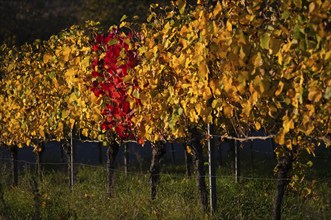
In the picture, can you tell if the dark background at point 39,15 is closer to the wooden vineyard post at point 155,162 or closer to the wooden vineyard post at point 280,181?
the wooden vineyard post at point 155,162

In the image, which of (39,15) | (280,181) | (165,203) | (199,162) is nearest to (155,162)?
(199,162)

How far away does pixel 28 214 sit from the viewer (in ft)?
32.0

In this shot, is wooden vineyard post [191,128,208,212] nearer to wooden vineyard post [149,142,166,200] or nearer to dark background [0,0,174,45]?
wooden vineyard post [149,142,166,200]

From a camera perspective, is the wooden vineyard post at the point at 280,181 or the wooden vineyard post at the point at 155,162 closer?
the wooden vineyard post at the point at 280,181

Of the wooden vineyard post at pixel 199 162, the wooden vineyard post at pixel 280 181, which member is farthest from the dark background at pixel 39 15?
the wooden vineyard post at pixel 280 181

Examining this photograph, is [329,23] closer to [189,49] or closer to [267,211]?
[189,49]

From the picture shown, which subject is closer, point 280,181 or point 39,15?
point 280,181

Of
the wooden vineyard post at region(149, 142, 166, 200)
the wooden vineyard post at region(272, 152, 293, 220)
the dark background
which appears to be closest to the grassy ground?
the wooden vineyard post at region(149, 142, 166, 200)

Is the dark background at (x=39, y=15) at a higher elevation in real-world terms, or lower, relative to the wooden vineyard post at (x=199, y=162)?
higher

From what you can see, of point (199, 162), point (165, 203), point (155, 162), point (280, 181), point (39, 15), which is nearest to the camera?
point (280, 181)

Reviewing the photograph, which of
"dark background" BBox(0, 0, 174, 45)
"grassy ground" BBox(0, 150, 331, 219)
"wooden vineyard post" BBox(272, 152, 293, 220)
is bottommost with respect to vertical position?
"grassy ground" BBox(0, 150, 331, 219)

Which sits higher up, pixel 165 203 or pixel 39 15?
pixel 39 15

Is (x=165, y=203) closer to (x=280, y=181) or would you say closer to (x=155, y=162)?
(x=155, y=162)

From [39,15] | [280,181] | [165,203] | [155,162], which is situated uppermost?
[39,15]
